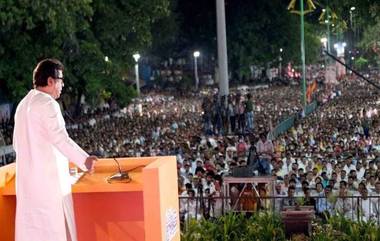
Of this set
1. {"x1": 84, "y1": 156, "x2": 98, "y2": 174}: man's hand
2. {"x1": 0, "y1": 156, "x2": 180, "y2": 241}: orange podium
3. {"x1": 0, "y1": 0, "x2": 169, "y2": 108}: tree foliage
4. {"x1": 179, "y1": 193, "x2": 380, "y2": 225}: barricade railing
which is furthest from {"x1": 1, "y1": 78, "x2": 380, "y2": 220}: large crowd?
{"x1": 84, "y1": 156, "x2": 98, "y2": 174}: man's hand

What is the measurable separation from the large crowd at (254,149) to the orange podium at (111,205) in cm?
346

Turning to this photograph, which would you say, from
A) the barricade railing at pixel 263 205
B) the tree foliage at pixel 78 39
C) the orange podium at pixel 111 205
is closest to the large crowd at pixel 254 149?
the barricade railing at pixel 263 205

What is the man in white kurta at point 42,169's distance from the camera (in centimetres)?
433

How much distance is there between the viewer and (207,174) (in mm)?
12766

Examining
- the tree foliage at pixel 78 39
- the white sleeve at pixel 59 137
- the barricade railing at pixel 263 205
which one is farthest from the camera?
the tree foliage at pixel 78 39

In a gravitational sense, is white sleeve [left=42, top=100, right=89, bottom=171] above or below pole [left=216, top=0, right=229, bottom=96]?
below

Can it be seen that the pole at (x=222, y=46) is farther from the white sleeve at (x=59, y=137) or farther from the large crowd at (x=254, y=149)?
the white sleeve at (x=59, y=137)

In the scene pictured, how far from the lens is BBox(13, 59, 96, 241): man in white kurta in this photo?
4328 millimetres

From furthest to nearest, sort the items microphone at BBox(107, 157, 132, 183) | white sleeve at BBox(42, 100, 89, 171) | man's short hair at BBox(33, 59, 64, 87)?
microphone at BBox(107, 157, 132, 183)
man's short hair at BBox(33, 59, 64, 87)
white sleeve at BBox(42, 100, 89, 171)

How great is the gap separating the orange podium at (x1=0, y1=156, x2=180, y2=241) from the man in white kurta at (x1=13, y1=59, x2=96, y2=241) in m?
0.33

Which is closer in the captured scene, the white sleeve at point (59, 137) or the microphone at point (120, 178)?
the white sleeve at point (59, 137)

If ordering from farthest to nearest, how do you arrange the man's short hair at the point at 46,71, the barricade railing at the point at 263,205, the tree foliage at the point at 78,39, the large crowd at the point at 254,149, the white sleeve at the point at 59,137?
1. the tree foliage at the point at 78,39
2. the large crowd at the point at 254,149
3. the barricade railing at the point at 263,205
4. the man's short hair at the point at 46,71
5. the white sleeve at the point at 59,137

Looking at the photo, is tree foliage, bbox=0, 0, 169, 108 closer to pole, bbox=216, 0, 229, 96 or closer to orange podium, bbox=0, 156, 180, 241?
pole, bbox=216, 0, 229, 96

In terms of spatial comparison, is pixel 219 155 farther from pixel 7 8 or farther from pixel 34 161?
pixel 34 161
